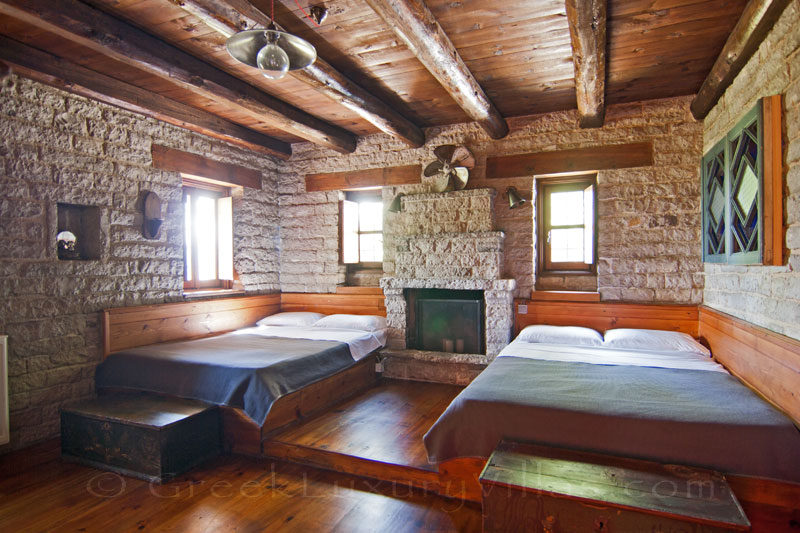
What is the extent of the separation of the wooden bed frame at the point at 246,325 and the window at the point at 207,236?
1.19ft

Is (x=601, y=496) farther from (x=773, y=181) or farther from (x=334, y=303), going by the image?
(x=334, y=303)

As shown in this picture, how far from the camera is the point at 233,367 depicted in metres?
3.14

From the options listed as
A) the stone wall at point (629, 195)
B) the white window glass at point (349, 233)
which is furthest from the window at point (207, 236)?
the stone wall at point (629, 195)

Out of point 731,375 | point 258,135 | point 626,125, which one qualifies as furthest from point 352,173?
point 731,375

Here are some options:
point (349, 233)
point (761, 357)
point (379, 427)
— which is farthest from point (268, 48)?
point (349, 233)

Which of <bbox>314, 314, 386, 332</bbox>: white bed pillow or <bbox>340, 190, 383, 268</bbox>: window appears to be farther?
<bbox>340, 190, 383, 268</bbox>: window

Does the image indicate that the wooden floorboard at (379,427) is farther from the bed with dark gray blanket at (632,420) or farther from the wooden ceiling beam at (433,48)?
the wooden ceiling beam at (433,48)

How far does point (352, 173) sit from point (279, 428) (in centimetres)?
305

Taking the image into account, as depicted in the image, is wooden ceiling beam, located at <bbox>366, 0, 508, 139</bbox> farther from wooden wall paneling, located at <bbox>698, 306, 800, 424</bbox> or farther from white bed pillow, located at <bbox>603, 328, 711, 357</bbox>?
wooden wall paneling, located at <bbox>698, 306, 800, 424</bbox>

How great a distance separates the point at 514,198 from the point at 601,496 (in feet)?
10.1

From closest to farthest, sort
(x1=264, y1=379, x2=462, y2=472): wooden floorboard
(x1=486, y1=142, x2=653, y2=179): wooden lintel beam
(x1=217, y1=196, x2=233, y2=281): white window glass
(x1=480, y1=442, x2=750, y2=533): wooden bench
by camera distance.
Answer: (x1=480, y1=442, x2=750, y2=533): wooden bench < (x1=264, y1=379, x2=462, y2=472): wooden floorboard < (x1=486, y1=142, x2=653, y2=179): wooden lintel beam < (x1=217, y1=196, x2=233, y2=281): white window glass

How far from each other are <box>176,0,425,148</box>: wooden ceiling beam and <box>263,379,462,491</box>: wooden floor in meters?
2.53

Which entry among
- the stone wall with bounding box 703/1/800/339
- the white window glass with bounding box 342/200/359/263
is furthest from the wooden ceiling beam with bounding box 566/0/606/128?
the white window glass with bounding box 342/200/359/263

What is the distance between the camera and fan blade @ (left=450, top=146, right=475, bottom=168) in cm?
456
